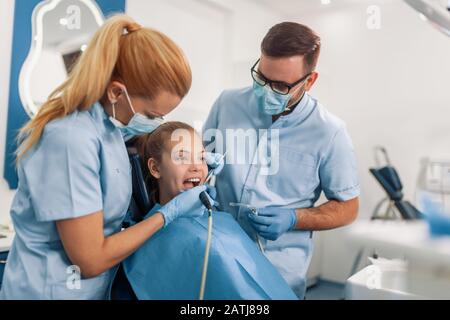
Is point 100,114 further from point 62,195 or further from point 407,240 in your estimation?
point 407,240

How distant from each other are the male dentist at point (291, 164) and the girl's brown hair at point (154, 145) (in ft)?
0.54

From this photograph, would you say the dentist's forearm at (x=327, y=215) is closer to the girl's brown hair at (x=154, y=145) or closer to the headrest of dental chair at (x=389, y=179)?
the headrest of dental chair at (x=389, y=179)

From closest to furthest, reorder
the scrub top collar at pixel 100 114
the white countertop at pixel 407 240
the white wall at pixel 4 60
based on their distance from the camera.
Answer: the white countertop at pixel 407 240 < the scrub top collar at pixel 100 114 < the white wall at pixel 4 60

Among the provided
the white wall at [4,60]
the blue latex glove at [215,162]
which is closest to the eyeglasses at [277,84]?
the blue latex glove at [215,162]

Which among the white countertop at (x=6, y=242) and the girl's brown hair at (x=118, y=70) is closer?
the girl's brown hair at (x=118, y=70)

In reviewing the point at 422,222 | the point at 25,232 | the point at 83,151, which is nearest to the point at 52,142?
the point at 83,151

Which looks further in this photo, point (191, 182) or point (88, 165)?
point (191, 182)

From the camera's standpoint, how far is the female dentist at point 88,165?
25.6 inches

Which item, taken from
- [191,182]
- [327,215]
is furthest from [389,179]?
[191,182]

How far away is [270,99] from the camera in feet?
3.15

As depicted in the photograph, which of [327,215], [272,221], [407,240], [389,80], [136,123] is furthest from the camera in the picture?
[389,80]

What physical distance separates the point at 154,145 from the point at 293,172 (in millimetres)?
369
